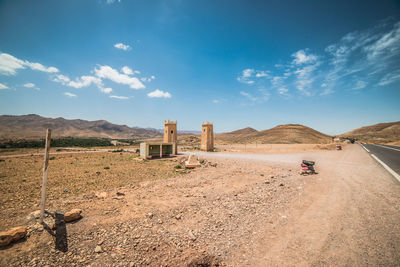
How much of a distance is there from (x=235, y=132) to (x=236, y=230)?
156 metres

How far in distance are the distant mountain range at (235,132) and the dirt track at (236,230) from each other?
62.7 metres

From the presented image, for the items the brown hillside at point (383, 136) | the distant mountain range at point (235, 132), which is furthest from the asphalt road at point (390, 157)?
the distant mountain range at point (235, 132)

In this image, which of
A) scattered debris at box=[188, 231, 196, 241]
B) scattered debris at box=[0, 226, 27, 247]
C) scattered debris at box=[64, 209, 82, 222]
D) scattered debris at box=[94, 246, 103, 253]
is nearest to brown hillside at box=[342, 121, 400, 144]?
scattered debris at box=[188, 231, 196, 241]

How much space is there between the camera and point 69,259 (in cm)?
371

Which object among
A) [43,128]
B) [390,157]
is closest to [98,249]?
[390,157]

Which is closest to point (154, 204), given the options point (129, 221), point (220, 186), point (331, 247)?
point (129, 221)

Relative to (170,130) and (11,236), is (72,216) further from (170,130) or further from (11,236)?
(170,130)

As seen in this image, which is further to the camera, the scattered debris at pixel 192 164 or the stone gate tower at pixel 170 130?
the stone gate tower at pixel 170 130

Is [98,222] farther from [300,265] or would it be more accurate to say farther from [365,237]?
[365,237]

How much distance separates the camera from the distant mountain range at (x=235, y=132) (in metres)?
69.9

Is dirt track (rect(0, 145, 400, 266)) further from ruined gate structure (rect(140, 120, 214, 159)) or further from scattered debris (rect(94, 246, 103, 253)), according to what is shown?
ruined gate structure (rect(140, 120, 214, 159))

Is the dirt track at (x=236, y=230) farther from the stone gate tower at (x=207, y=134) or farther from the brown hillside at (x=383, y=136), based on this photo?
the brown hillside at (x=383, y=136)

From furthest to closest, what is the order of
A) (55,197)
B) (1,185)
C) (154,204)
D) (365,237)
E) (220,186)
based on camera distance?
(1,185)
(220,186)
(55,197)
(154,204)
(365,237)

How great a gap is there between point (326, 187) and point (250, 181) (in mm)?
3662
